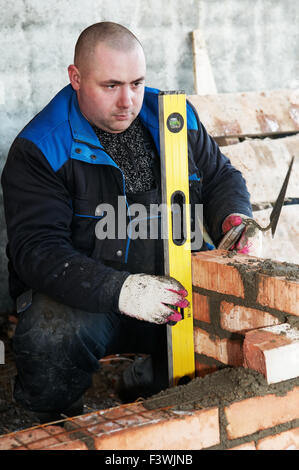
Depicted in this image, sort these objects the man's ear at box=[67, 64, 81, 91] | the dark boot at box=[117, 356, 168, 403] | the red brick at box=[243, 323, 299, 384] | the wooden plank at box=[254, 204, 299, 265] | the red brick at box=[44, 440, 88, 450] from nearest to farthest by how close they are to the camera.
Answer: the red brick at box=[44, 440, 88, 450] → the red brick at box=[243, 323, 299, 384] → the man's ear at box=[67, 64, 81, 91] → the dark boot at box=[117, 356, 168, 403] → the wooden plank at box=[254, 204, 299, 265]

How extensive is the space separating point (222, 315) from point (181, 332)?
206 mm

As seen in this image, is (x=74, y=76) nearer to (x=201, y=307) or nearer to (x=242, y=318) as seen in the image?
(x=201, y=307)

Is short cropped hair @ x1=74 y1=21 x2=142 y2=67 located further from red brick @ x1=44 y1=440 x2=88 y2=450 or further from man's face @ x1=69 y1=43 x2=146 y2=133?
red brick @ x1=44 y1=440 x2=88 y2=450

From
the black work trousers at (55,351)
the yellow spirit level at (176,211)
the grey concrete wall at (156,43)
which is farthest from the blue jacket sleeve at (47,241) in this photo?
the grey concrete wall at (156,43)

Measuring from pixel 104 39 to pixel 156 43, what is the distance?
1.95 meters

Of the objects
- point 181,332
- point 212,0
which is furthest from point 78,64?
point 212,0

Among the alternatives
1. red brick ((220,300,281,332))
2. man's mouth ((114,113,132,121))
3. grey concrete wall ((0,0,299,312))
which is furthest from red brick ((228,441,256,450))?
grey concrete wall ((0,0,299,312))

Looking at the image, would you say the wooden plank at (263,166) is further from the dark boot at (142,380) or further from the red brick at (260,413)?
the red brick at (260,413)

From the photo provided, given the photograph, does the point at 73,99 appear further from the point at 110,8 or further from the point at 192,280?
the point at 110,8

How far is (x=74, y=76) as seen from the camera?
2.64 m

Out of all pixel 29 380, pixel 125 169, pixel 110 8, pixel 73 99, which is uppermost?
pixel 110 8

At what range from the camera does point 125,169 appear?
2.72 metres

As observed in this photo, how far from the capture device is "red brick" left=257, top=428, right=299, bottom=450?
184cm

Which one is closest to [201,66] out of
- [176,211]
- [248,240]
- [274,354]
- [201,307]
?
[248,240]
